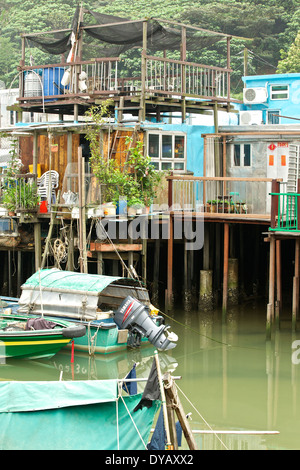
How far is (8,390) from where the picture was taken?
9.91 m

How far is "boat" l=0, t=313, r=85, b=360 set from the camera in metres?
16.2

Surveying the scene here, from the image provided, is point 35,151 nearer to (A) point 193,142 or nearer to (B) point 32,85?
(B) point 32,85

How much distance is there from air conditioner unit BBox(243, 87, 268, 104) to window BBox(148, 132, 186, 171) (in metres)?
9.66

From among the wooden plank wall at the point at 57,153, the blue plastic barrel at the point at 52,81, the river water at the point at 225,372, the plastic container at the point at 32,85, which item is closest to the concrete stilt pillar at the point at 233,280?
the river water at the point at 225,372

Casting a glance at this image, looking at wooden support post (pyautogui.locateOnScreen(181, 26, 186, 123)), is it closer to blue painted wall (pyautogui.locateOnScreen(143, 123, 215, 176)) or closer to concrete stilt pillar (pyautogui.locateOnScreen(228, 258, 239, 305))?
blue painted wall (pyautogui.locateOnScreen(143, 123, 215, 176))

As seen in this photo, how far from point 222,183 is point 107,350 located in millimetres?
7889

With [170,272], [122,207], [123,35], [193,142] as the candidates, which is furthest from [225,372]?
[123,35]

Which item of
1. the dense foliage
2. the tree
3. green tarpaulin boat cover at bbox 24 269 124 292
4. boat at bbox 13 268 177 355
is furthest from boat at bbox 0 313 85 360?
the dense foliage

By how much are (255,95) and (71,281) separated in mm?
17192

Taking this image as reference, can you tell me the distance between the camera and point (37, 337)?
16.3m

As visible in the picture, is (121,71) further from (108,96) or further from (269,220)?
(269,220)

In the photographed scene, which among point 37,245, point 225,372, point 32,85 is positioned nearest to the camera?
point 225,372

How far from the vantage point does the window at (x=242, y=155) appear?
2417 centimetres

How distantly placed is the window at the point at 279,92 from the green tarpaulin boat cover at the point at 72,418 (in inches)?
1010
